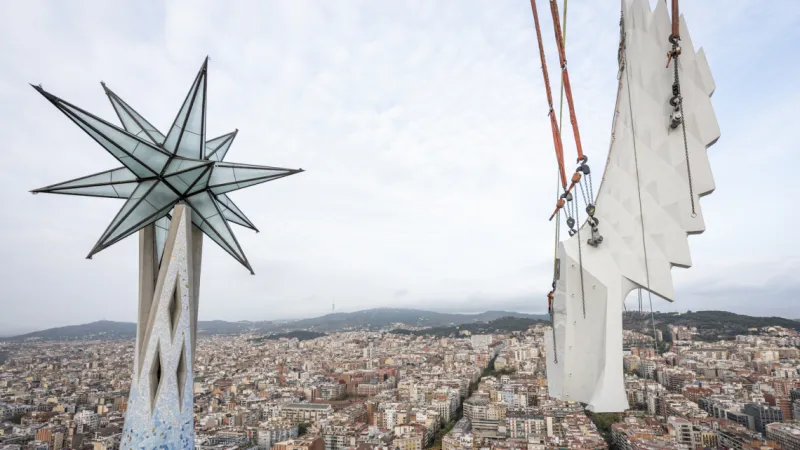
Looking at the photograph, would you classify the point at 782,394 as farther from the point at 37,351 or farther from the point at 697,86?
the point at 37,351

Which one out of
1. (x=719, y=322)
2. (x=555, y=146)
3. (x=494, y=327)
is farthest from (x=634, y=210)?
(x=494, y=327)

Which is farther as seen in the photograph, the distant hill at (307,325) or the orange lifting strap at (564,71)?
the distant hill at (307,325)

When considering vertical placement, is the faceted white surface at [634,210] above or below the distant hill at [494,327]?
above

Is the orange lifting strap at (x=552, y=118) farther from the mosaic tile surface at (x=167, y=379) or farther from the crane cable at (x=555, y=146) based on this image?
the mosaic tile surface at (x=167, y=379)

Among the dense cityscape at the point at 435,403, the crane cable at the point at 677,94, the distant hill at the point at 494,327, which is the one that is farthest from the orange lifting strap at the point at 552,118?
the distant hill at the point at 494,327

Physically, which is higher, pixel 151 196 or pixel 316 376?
pixel 151 196

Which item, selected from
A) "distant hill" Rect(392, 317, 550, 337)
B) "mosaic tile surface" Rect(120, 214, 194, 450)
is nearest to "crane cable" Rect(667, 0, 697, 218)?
"mosaic tile surface" Rect(120, 214, 194, 450)

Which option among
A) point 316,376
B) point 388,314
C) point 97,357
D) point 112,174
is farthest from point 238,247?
point 388,314

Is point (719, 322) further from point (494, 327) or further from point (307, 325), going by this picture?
point (307, 325)

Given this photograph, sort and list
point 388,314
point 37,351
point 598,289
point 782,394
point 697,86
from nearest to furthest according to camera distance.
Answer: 1. point 697,86
2. point 598,289
3. point 782,394
4. point 37,351
5. point 388,314
